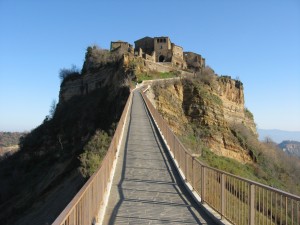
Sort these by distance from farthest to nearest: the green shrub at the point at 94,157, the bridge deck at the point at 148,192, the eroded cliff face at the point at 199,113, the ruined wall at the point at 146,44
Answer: the ruined wall at the point at 146,44 < the eroded cliff face at the point at 199,113 < the green shrub at the point at 94,157 < the bridge deck at the point at 148,192

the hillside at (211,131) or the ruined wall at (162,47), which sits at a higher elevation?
the ruined wall at (162,47)

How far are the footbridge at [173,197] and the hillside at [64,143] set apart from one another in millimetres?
6192

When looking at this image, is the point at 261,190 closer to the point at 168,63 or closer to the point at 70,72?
the point at 168,63

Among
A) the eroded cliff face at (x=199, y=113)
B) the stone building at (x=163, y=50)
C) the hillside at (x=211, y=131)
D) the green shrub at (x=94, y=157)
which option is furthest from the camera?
the stone building at (x=163, y=50)

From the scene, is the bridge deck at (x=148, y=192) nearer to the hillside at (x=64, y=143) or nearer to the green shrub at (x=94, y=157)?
the green shrub at (x=94, y=157)

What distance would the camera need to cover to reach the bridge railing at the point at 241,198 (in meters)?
6.64

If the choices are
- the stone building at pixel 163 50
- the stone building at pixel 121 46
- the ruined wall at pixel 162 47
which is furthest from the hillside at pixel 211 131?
the ruined wall at pixel 162 47

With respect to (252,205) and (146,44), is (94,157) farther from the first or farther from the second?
(146,44)

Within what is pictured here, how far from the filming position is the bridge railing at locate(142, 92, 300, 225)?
6.64 meters

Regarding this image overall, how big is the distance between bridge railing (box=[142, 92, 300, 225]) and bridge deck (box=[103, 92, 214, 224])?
1.49ft

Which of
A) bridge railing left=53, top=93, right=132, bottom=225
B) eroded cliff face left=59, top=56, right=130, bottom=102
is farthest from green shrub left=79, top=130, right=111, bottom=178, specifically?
eroded cliff face left=59, top=56, right=130, bottom=102

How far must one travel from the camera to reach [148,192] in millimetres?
11539

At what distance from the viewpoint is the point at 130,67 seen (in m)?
49.7

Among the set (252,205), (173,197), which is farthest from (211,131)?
(252,205)
